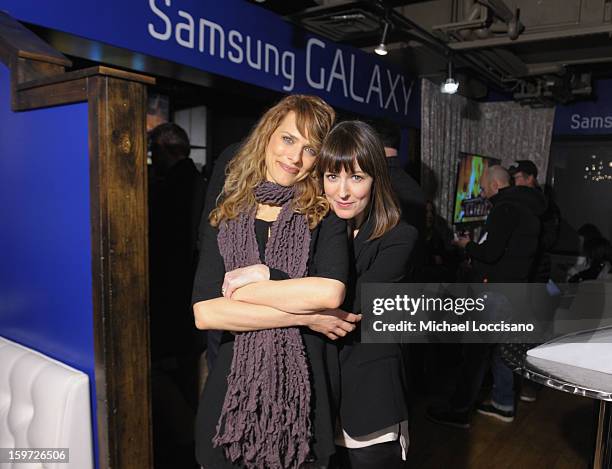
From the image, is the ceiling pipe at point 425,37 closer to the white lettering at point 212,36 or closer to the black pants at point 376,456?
the white lettering at point 212,36

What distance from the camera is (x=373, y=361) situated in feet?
4.48

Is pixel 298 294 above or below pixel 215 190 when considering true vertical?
below

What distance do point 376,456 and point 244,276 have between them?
0.62 m

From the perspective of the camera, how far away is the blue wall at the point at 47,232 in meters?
1.35

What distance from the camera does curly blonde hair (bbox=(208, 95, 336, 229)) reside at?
55.9 inches

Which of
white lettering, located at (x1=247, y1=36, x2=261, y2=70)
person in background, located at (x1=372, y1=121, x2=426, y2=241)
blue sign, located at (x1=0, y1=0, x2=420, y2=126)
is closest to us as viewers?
blue sign, located at (x1=0, y1=0, x2=420, y2=126)

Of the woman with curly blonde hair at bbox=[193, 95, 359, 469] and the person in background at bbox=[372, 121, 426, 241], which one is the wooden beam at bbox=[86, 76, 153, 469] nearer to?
the woman with curly blonde hair at bbox=[193, 95, 359, 469]

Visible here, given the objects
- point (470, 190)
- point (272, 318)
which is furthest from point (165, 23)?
point (470, 190)

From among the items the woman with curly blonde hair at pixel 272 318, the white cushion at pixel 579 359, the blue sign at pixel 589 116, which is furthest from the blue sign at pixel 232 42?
the blue sign at pixel 589 116

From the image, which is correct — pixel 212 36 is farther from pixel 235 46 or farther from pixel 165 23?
pixel 165 23

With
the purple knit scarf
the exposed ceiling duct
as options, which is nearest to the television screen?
the exposed ceiling duct

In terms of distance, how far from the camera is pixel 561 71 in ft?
16.3

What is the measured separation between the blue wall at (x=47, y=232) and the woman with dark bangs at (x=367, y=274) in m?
0.68

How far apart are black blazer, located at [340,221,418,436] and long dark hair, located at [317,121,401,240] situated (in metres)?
0.04
